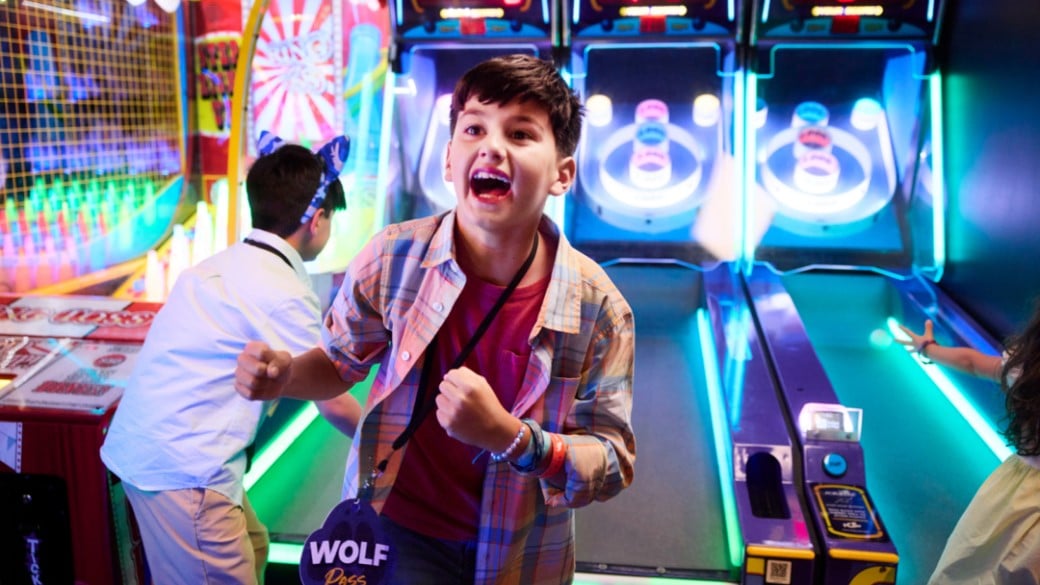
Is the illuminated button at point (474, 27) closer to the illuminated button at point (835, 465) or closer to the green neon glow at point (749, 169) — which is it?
the green neon glow at point (749, 169)

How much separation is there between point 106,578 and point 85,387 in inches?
19.6

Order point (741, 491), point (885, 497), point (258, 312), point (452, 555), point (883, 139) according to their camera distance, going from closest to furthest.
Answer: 1. point (452, 555)
2. point (258, 312)
3. point (741, 491)
4. point (885, 497)
5. point (883, 139)

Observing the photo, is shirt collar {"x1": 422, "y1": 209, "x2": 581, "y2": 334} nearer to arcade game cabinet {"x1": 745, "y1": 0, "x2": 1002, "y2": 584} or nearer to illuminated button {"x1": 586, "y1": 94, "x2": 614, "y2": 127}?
arcade game cabinet {"x1": 745, "y1": 0, "x2": 1002, "y2": 584}

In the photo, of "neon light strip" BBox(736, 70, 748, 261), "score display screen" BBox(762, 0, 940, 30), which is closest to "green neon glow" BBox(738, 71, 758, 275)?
"neon light strip" BBox(736, 70, 748, 261)

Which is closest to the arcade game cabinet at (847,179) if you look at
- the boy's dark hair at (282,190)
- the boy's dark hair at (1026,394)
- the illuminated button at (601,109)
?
the illuminated button at (601,109)

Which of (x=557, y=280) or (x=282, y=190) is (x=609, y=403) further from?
(x=282, y=190)

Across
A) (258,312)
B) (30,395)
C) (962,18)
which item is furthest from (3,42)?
(962,18)

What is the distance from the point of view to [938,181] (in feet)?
13.8

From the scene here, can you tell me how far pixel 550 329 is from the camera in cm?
140

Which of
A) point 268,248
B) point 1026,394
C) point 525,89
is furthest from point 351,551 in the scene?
point 1026,394

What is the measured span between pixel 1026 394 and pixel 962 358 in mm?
613

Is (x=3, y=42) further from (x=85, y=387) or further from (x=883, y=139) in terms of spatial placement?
(x=883, y=139)

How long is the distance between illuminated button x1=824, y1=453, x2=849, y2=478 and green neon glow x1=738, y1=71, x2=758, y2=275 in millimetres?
1925

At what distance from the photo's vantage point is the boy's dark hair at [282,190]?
2162 mm
